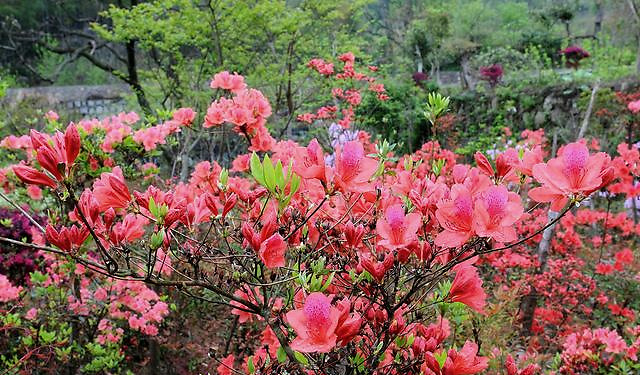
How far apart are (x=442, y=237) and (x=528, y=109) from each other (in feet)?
29.1

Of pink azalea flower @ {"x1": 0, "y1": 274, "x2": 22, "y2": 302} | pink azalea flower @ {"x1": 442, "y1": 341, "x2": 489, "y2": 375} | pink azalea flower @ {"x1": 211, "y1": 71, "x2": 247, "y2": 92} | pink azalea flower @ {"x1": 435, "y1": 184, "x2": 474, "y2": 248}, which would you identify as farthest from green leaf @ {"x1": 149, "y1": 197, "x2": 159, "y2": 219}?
pink azalea flower @ {"x1": 0, "y1": 274, "x2": 22, "y2": 302}

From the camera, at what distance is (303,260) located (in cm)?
120

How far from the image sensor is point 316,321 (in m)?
0.89

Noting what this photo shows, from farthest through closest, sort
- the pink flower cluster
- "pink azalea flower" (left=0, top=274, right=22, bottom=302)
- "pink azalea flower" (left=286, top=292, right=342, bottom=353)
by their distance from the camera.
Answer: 1. "pink azalea flower" (left=0, top=274, right=22, bottom=302)
2. the pink flower cluster
3. "pink azalea flower" (left=286, top=292, right=342, bottom=353)

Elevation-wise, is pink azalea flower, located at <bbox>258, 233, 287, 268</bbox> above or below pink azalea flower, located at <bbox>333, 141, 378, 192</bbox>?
below

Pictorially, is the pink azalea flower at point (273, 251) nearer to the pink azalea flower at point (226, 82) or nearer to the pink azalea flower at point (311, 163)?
the pink azalea flower at point (311, 163)

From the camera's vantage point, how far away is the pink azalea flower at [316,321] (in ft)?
2.91

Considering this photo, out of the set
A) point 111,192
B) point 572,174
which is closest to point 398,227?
point 572,174

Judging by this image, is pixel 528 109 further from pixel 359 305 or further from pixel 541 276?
pixel 359 305

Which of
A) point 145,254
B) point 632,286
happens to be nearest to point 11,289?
point 145,254

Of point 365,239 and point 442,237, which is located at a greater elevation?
point 442,237

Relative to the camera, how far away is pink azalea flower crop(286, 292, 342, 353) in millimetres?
886

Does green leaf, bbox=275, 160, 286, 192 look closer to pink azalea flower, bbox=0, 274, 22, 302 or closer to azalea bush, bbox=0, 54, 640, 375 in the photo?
azalea bush, bbox=0, 54, 640, 375

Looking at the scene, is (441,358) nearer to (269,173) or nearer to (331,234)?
(331,234)
